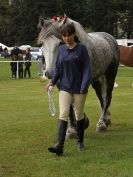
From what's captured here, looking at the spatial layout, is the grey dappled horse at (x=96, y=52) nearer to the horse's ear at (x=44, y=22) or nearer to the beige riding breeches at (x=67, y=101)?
the horse's ear at (x=44, y=22)

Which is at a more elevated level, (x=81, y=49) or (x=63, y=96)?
(x=81, y=49)

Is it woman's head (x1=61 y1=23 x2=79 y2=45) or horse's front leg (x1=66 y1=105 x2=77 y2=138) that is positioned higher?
woman's head (x1=61 y1=23 x2=79 y2=45)

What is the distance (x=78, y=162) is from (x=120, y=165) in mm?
649

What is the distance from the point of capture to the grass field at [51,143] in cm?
764

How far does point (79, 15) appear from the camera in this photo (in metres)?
93.6

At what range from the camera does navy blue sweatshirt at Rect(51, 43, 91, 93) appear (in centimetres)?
861

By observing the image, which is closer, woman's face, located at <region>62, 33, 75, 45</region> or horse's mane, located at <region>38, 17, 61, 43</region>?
woman's face, located at <region>62, 33, 75, 45</region>

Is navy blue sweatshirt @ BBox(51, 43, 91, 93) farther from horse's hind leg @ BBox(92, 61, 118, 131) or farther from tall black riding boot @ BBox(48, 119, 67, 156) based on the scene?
horse's hind leg @ BBox(92, 61, 118, 131)

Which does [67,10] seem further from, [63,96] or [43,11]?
[63,96]

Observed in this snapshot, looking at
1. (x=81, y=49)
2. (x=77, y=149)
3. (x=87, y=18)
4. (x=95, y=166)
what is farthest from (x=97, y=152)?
(x=87, y=18)

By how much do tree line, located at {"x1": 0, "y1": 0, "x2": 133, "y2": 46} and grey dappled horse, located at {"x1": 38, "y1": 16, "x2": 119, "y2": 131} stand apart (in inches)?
2996

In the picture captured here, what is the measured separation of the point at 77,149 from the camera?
916 centimetres

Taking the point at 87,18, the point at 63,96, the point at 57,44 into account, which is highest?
the point at 57,44

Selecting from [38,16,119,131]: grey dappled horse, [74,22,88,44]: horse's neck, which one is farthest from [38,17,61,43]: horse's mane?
[74,22,88,44]: horse's neck
